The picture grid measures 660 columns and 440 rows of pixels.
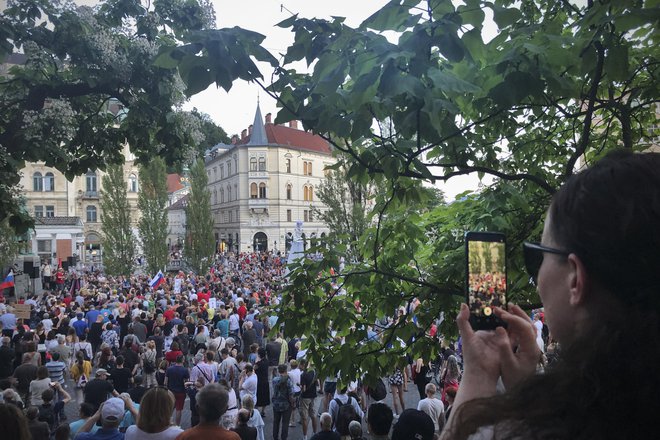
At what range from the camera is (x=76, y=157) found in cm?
694

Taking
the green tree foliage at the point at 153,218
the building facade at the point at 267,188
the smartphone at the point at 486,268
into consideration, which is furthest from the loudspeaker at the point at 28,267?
the building facade at the point at 267,188

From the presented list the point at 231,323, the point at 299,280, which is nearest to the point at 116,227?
the point at 231,323

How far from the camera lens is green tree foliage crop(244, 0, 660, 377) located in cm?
250

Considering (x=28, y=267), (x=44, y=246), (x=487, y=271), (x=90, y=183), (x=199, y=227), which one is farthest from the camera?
(x=90, y=183)

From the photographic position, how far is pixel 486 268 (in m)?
1.85

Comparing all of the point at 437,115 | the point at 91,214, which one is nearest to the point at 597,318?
the point at 437,115

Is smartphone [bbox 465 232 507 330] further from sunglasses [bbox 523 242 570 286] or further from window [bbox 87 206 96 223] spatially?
window [bbox 87 206 96 223]

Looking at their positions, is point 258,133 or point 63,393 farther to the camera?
point 258,133

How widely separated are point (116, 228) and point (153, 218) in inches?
124

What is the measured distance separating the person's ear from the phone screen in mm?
583

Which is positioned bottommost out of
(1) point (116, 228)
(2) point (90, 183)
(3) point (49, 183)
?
(1) point (116, 228)

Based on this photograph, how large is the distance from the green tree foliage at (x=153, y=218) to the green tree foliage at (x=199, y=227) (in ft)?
12.1

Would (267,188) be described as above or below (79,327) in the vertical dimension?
above

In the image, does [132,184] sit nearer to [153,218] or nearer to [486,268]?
[153,218]
